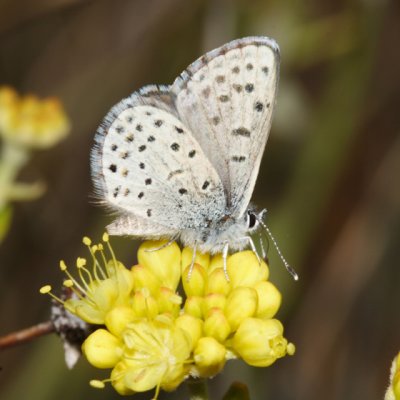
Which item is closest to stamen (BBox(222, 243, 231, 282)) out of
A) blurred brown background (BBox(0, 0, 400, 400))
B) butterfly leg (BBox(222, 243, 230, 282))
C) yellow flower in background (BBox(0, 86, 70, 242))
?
butterfly leg (BBox(222, 243, 230, 282))

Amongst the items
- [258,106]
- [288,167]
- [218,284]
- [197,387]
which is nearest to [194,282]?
[218,284]

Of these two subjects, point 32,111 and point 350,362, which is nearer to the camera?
point 32,111

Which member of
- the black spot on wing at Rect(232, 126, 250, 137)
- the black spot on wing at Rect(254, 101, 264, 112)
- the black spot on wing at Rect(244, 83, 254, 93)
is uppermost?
the black spot on wing at Rect(244, 83, 254, 93)

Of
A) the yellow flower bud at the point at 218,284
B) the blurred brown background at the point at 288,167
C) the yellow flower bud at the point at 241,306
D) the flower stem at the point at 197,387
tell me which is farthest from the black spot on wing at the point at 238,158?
the blurred brown background at the point at 288,167

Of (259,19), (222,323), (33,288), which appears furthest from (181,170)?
(33,288)

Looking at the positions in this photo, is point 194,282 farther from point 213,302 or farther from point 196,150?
point 196,150

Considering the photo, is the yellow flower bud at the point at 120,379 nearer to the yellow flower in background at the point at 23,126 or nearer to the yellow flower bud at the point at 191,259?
the yellow flower bud at the point at 191,259

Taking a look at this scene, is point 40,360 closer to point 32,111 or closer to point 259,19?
point 32,111

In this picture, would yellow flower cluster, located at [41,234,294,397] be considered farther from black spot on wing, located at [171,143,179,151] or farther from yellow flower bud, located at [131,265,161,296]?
black spot on wing, located at [171,143,179,151]
